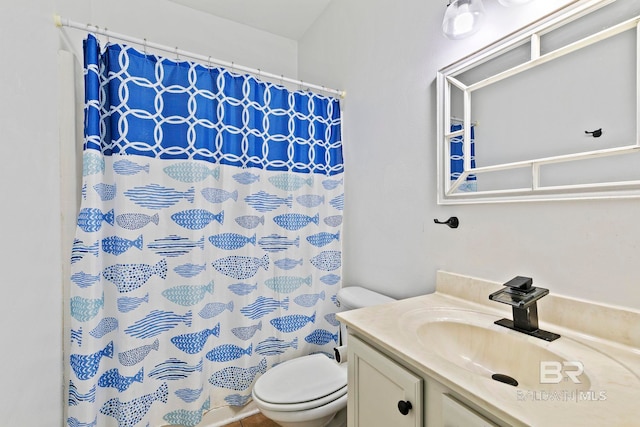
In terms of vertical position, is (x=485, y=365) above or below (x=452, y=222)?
below

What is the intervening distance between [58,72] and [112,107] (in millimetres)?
211

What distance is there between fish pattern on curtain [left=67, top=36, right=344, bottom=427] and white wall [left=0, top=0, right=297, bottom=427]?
0.13 m

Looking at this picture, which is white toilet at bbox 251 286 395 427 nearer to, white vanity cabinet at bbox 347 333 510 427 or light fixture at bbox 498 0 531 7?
white vanity cabinet at bbox 347 333 510 427

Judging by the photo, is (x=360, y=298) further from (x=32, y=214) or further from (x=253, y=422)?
(x=32, y=214)

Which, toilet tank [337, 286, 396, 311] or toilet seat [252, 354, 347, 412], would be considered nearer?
toilet seat [252, 354, 347, 412]

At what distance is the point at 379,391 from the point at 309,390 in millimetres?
603

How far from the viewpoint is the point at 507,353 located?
2.72ft

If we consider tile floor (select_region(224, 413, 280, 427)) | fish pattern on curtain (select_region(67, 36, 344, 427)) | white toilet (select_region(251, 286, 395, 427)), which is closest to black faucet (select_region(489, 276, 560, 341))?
white toilet (select_region(251, 286, 395, 427))

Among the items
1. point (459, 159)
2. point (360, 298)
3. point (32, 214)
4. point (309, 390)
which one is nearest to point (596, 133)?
point (459, 159)

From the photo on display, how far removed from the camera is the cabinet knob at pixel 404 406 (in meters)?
0.72

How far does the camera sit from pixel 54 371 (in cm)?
109

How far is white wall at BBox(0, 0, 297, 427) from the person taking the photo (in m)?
0.62

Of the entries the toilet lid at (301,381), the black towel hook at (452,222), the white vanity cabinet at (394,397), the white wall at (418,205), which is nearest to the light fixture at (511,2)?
the white wall at (418,205)

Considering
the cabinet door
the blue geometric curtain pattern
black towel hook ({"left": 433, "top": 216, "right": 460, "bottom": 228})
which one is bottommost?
the cabinet door
